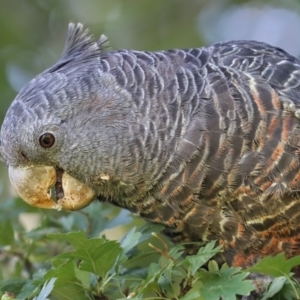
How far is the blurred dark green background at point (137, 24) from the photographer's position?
5762 mm

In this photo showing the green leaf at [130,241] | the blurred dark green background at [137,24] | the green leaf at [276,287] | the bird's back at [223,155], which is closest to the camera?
the green leaf at [276,287]

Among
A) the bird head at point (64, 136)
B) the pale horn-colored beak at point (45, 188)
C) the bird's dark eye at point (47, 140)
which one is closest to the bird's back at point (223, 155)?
the bird head at point (64, 136)

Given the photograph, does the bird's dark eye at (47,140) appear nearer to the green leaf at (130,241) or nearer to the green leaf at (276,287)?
the green leaf at (130,241)

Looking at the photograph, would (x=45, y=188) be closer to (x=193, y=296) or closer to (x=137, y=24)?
(x=193, y=296)

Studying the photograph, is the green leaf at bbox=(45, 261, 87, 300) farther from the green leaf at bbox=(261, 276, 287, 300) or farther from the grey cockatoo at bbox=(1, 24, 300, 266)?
the grey cockatoo at bbox=(1, 24, 300, 266)

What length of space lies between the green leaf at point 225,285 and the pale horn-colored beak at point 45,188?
3.41 ft

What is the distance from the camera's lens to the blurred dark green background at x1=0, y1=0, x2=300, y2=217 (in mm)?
5762

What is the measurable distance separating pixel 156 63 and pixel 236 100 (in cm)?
49

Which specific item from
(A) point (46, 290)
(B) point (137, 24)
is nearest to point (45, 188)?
(A) point (46, 290)

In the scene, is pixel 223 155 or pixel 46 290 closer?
pixel 46 290

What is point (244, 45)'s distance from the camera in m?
3.33

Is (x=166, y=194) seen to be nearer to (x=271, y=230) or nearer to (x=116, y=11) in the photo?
(x=271, y=230)

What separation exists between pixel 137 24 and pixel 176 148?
3.39 meters

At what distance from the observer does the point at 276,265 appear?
1958mm
